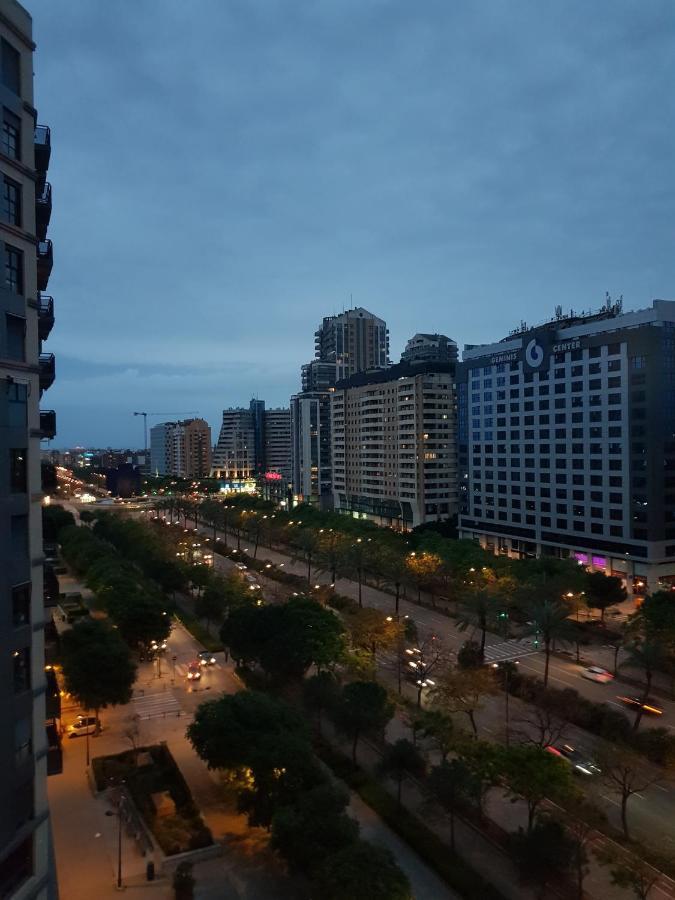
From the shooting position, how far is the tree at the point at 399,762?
2602cm

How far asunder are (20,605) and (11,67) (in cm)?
1288

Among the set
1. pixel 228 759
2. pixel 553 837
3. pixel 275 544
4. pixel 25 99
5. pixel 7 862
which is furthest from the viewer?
pixel 275 544

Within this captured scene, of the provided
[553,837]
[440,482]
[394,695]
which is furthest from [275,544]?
[553,837]

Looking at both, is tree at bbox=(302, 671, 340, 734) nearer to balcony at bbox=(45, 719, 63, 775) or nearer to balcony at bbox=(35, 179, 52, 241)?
balcony at bbox=(45, 719, 63, 775)

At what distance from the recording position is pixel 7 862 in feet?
46.1

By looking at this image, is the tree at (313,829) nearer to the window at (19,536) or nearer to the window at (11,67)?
the window at (19,536)

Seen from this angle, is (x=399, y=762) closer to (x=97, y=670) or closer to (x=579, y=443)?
(x=97, y=670)

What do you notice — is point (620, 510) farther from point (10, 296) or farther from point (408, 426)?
point (10, 296)

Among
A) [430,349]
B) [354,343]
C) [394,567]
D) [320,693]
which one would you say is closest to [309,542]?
[394,567]

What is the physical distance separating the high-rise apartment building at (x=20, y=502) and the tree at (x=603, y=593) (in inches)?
1822

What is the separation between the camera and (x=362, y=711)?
28.4 metres

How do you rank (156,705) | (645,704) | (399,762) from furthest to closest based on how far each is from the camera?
1. (156,705)
2. (645,704)
3. (399,762)

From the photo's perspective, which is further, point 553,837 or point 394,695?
point 394,695

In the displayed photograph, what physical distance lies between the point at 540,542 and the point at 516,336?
26622 mm
